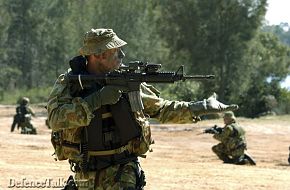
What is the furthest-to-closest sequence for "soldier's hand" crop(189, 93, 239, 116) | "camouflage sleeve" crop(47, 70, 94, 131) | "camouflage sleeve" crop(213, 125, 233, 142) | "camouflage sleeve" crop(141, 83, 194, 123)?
"camouflage sleeve" crop(213, 125, 233, 142)
"camouflage sleeve" crop(141, 83, 194, 123)
"soldier's hand" crop(189, 93, 239, 116)
"camouflage sleeve" crop(47, 70, 94, 131)

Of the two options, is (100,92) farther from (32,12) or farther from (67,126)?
(32,12)

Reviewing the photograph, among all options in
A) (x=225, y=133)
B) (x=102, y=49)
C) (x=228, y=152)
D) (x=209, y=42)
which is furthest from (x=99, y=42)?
(x=209, y=42)

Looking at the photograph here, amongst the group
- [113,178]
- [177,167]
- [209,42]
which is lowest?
[177,167]

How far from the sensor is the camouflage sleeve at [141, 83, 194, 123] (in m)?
4.74

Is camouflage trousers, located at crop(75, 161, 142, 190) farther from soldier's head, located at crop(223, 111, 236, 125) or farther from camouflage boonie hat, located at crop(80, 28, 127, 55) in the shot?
soldier's head, located at crop(223, 111, 236, 125)

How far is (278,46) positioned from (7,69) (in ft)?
82.5

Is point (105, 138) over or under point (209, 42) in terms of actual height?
under

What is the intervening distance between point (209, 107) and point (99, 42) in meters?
0.88

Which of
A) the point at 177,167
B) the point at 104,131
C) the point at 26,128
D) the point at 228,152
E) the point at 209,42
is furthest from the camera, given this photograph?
the point at 209,42

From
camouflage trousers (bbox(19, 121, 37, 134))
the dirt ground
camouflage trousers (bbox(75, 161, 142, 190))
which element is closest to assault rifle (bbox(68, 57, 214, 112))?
camouflage trousers (bbox(75, 161, 142, 190))

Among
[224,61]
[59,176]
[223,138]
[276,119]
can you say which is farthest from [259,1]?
[59,176]

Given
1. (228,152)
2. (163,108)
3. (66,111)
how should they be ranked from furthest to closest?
1. (228,152)
2. (163,108)
3. (66,111)

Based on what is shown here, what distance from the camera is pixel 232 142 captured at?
15.0 meters

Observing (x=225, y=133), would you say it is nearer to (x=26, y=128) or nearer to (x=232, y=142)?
(x=232, y=142)
